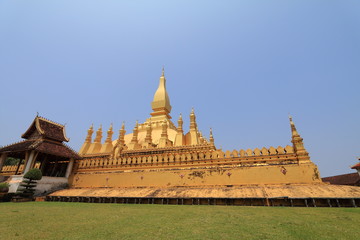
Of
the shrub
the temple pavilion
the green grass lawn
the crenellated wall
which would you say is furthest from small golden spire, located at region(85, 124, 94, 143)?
the green grass lawn

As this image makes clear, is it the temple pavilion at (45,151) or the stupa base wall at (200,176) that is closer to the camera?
the stupa base wall at (200,176)

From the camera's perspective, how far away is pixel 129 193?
12.3 meters

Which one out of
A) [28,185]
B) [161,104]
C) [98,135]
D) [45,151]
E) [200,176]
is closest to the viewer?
[200,176]

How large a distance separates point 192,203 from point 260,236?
6649 millimetres

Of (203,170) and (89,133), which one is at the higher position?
(89,133)

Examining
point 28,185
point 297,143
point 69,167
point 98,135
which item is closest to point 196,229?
point 297,143

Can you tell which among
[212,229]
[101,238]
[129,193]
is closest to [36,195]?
[129,193]

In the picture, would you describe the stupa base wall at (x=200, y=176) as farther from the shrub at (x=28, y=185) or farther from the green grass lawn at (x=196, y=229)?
the green grass lawn at (x=196, y=229)

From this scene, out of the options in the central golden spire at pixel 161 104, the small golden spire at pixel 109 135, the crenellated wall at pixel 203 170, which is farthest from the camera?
the central golden spire at pixel 161 104

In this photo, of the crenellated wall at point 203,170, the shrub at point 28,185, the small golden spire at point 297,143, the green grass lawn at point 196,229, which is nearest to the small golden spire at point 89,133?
the crenellated wall at point 203,170

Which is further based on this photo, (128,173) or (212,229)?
(128,173)

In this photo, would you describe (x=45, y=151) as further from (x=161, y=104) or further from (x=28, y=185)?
(x=161, y=104)

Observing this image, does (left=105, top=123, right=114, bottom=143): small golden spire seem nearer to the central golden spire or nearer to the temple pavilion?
the temple pavilion

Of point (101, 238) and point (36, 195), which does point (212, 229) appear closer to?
point (101, 238)
